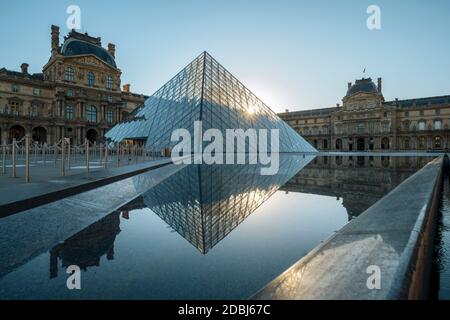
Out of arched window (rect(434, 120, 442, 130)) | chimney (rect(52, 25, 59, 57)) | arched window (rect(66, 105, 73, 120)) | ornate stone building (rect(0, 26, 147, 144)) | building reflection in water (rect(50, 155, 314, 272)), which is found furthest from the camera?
arched window (rect(434, 120, 442, 130))

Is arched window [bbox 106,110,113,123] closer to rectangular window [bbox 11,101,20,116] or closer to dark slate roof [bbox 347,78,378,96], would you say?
rectangular window [bbox 11,101,20,116]

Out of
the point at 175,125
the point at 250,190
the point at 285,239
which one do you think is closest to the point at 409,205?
the point at 285,239

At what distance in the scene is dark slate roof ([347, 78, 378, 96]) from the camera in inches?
2208

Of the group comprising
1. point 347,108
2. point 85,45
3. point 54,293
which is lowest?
point 54,293

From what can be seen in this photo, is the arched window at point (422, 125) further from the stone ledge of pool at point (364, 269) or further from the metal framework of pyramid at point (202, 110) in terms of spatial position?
the stone ledge of pool at point (364, 269)

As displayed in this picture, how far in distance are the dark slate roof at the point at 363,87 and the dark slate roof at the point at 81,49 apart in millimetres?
50730

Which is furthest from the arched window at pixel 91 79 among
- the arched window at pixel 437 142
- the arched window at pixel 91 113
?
the arched window at pixel 437 142

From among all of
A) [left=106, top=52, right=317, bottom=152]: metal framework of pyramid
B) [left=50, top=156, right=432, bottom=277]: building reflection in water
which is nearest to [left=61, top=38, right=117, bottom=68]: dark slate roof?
[left=106, top=52, right=317, bottom=152]: metal framework of pyramid

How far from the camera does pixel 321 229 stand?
119 inches

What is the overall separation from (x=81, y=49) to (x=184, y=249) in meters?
50.9

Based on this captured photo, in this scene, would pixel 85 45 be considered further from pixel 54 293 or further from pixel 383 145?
pixel 383 145

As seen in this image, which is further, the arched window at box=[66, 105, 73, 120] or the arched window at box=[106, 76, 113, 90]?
the arched window at box=[106, 76, 113, 90]

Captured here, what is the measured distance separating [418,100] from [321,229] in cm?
6448

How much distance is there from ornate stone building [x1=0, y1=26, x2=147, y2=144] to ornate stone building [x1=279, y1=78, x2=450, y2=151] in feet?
147
